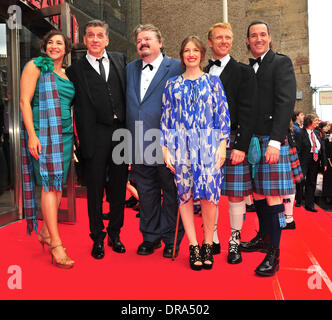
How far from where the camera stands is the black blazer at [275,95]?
2254 mm

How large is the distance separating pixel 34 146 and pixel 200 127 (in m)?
1.20

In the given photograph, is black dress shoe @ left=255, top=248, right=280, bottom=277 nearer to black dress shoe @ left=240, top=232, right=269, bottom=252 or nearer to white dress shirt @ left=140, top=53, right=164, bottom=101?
black dress shoe @ left=240, top=232, right=269, bottom=252

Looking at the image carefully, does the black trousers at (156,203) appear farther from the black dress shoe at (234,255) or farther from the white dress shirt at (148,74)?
the white dress shirt at (148,74)

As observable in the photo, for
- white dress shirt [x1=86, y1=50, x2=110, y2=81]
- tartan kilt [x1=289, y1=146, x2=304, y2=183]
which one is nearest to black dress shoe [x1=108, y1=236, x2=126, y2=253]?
white dress shirt [x1=86, y1=50, x2=110, y2=81]

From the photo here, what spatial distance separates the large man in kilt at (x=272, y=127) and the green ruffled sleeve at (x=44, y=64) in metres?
1.46

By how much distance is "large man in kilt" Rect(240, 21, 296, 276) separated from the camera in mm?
2256

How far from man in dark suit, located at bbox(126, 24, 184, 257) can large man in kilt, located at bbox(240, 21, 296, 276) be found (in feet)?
2.12

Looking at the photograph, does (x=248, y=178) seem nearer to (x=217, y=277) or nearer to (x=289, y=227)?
(x=217, y=277)

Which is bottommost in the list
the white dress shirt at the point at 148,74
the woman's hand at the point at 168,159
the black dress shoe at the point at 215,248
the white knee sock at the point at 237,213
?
the black dress shoe at the point at 215,248

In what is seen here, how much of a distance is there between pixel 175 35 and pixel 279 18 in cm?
336

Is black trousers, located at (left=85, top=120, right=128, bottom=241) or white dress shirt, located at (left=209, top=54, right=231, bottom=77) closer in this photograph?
white dress shirt, located at (left=209, top=54, right=231, bottom=77)

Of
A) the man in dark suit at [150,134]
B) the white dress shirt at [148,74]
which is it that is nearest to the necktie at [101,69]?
the man in dark suit at [150,134]

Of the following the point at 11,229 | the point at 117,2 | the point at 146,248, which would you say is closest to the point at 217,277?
the point at 146,248

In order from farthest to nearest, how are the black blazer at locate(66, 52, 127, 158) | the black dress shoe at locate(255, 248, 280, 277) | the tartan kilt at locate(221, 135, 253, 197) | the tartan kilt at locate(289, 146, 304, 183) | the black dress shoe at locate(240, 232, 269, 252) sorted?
the tartan kilt at locate(289, 146, 304, 183) → the black dress shoe at locate(240, 232, 269, 252) → the black blazer at locate(66, 52, 127, 158) → the tartan kilt at locate(221, 135, 253, 197) → the black dress shoe at locate(255, 248, 280, 277)
